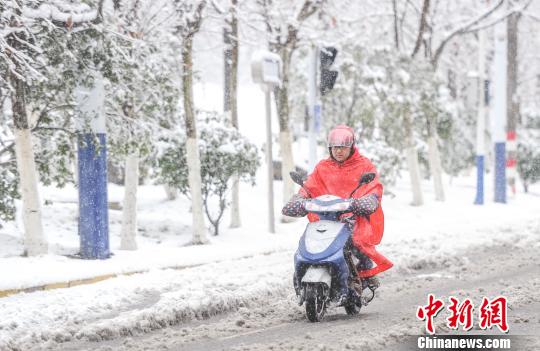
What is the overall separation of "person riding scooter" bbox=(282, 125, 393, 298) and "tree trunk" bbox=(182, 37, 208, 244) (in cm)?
657

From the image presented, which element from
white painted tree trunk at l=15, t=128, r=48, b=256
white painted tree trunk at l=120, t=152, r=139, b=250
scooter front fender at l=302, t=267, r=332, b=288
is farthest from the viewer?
white painted tree trunk at l=120, t=152, r=139, b=250

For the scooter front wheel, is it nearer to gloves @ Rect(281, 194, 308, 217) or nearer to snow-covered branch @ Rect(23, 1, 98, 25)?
gloves @ Rect(281, 194, 308, 217)

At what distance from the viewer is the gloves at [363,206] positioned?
743 cm

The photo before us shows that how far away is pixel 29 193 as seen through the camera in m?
11.4

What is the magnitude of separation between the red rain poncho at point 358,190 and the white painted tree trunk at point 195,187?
6.59 m

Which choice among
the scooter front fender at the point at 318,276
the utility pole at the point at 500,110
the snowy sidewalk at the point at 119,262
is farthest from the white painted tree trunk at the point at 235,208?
the utility pole at the point at 500,110

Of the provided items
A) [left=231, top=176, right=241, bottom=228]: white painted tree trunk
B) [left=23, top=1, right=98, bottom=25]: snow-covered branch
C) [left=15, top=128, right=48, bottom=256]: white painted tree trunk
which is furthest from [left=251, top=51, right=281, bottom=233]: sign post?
[left=15, top=128, right=48, bottom=256]: white painted tree trunk

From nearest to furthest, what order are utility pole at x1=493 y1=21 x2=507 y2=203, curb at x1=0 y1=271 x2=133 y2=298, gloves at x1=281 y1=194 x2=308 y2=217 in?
gloves at x1=281 y1=194 x2=308 y2=217
curb at x1=0 y1=271 x2=133 y2=298
utility pole at x1=493 y1=21 x2=507 y2=203

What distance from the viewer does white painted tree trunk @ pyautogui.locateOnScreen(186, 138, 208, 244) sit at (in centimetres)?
1445

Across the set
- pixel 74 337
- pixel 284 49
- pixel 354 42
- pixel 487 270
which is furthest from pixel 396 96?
pixel 74 337

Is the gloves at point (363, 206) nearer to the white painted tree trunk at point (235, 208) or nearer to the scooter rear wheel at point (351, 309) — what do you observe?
the scooter rear wheel at point (351, 309)

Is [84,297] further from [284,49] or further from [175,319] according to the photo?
[284,49]

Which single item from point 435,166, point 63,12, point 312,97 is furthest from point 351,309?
point 435,166

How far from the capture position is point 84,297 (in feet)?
29.8
